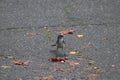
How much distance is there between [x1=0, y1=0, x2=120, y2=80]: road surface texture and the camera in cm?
552

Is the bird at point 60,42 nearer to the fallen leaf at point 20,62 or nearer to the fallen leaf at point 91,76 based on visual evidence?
the fallen leaf at point 20,62

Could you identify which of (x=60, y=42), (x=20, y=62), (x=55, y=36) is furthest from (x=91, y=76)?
(x=55, y=36)

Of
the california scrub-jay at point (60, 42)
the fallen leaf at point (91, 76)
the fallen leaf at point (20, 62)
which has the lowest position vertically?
the fallen leaf at point (91, 76)

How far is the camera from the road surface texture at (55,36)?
5.52 meters

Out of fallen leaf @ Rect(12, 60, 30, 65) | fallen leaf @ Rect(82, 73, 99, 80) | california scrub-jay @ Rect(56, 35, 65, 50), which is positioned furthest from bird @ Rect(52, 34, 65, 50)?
fallen leaf @ Rect(82, 73, 99, 80)

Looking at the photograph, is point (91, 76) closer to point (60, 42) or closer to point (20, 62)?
point (60, 42)

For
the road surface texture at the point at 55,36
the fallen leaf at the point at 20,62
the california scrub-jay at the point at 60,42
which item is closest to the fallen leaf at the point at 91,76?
the road surface texture at the point at 55,36

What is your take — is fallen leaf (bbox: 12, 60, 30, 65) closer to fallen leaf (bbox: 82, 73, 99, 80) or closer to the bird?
the bird

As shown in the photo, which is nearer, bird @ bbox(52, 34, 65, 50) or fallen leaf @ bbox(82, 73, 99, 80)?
fallen leaf @ bbox(82, 73, 99, 80)

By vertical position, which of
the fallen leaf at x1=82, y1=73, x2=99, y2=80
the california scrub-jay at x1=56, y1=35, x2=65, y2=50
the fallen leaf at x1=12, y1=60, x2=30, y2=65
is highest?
the california scrub-jay at x1=56, y1=35, x2=65, y2=50

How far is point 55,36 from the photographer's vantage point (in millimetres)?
6871

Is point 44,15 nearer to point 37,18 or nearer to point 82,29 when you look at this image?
point 37,18

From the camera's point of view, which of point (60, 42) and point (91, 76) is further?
point (60, 42)

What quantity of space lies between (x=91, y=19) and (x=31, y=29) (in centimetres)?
116
